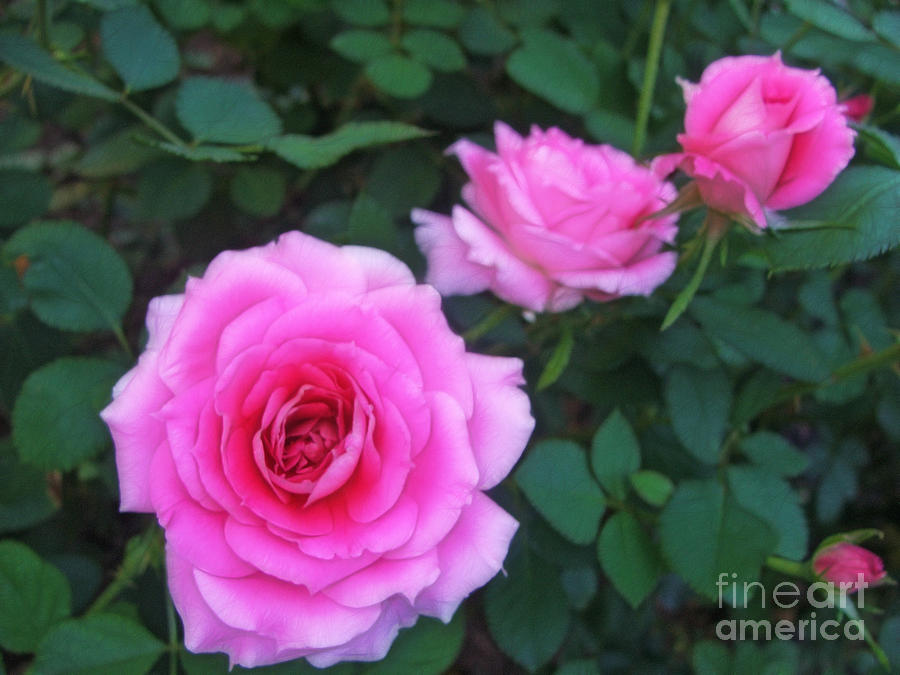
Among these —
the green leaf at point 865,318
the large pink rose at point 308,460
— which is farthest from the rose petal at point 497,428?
the green leaf at point 865,318

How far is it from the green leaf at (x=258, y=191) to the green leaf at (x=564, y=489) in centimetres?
70

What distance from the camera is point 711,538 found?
0.83 meters

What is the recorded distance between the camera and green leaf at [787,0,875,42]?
884 millimetres

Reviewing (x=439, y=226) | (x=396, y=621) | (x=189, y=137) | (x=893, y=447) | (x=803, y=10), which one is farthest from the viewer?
(x=893, y=447)

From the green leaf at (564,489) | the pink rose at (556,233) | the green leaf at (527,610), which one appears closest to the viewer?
the pink rose at (556,233)

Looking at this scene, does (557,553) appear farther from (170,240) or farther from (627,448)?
(170,240)

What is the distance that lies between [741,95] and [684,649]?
4.81 feet

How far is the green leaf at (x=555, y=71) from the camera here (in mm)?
1051

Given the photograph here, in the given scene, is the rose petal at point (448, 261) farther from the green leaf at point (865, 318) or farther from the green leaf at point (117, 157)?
the green leaf at point (865, 318)

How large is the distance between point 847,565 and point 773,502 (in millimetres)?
179

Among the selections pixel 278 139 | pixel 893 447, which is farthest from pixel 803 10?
pixel 893 447

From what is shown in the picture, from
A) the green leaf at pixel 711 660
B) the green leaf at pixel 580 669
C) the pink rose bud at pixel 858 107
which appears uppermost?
the pink rose bud at pixel 858 107

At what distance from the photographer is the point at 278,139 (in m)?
0.83

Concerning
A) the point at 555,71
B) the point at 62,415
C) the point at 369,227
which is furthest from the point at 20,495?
the point at 555,71
